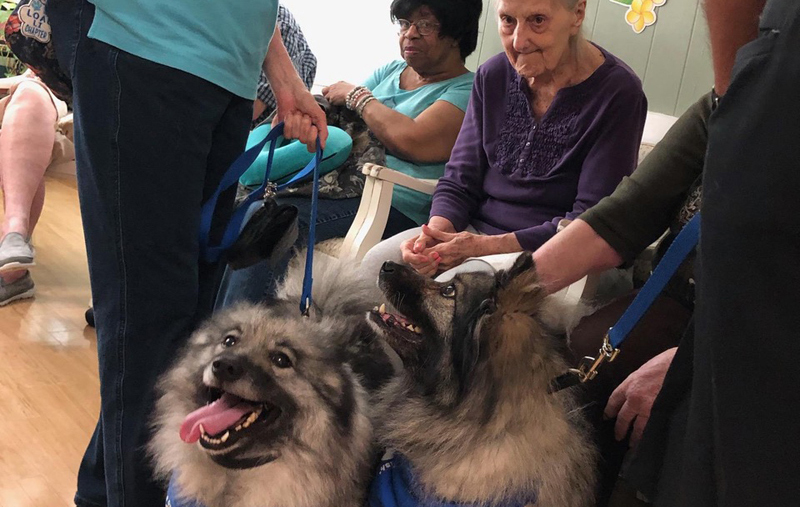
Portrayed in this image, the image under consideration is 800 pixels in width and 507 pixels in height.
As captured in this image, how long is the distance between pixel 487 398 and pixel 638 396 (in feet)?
0.87

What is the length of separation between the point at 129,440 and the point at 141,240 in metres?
0.38

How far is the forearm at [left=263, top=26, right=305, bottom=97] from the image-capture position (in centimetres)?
143

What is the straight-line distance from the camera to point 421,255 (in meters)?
1.66

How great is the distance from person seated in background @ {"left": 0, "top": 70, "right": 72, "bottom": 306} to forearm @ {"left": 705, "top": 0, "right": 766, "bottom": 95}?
2.39 metres

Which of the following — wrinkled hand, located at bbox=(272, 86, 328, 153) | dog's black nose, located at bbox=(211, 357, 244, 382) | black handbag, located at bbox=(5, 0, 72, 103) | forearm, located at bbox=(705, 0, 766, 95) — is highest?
forearm, located at bbox=(705, 0, 766, 95)

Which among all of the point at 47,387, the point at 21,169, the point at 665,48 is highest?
the point at 665,48

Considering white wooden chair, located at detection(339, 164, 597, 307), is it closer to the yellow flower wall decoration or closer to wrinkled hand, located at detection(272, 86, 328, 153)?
wrinkled hand, located at detection(272, 86, 328, 153)

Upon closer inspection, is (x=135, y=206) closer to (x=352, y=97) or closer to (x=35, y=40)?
(x=35, y=40)

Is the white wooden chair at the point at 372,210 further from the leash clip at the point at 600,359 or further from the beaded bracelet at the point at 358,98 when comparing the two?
the leash clip at the point at 600,359

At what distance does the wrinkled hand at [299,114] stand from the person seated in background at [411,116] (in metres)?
0.55

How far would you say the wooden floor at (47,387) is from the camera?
5.10 feet

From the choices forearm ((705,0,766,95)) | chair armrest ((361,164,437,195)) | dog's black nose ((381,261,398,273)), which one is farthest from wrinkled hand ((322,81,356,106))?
forearm ((705,0,766,95))

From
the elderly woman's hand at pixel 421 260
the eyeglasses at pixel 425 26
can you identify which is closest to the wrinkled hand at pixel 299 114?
the elderly woman's hand at pixel 421 260

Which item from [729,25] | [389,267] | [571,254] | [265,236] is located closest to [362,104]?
[265,236]
